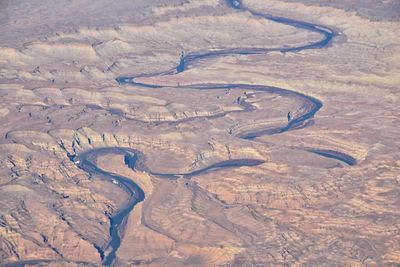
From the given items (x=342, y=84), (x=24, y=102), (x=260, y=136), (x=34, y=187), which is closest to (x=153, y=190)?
(x=34, y=187)

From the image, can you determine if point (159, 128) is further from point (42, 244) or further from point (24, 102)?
point (42, 244)

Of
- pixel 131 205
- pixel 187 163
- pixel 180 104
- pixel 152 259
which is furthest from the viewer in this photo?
pixel 180 104

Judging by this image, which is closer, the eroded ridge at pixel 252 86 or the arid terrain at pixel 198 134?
the arid terrain at pixel 198 134

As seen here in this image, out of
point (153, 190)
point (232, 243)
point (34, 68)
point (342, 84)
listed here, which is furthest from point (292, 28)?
point (232, 243)

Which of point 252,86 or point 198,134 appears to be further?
point 252,86

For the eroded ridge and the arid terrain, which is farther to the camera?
the eroded ridge

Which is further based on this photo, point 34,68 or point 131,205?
point 34,68

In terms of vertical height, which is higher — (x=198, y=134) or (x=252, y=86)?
(x=198, y=134)

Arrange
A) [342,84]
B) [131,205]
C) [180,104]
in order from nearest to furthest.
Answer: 1. [131,205]
2. [180,104]
3. [342,84]
